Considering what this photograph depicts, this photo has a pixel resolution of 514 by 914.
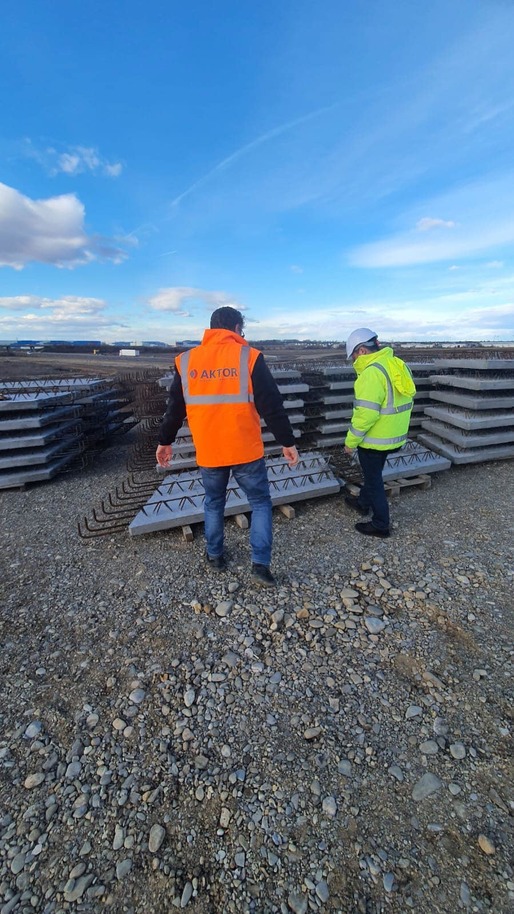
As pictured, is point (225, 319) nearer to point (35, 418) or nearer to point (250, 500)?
point (250, 500)

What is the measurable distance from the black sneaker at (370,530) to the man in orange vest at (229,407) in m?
1.66

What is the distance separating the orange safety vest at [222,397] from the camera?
311cm

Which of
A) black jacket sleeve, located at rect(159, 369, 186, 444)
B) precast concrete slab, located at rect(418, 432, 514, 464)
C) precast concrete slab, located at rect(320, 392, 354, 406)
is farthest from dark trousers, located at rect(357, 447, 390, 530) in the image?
precast concrete slab, located at rect(418, 432, 514, 464)

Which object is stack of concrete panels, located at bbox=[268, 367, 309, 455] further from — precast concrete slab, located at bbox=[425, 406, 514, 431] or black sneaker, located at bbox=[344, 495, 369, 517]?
precast concrete slab, located at bbox=[425, 406, 514, 431]

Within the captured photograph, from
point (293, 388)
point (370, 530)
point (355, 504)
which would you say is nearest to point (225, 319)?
point (370, 530)

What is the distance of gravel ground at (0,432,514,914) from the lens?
70.8 inches

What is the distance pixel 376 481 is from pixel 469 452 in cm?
339

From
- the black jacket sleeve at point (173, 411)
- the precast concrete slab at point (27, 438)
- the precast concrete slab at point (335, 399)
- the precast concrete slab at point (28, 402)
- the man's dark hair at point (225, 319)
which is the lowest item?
the precast concrete slab at point (27, 438)

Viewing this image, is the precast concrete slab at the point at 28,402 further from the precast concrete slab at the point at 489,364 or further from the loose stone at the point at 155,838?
the precast concrete slab at the point at 489,364

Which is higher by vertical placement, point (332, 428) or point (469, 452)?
point (332, 428)

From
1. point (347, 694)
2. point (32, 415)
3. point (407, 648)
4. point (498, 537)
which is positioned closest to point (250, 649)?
point (347, 694)

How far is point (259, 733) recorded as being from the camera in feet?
7.95

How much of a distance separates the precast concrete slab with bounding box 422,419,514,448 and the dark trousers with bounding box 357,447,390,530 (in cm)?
313

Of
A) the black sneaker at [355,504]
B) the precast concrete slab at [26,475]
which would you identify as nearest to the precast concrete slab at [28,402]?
the precast concrete slab at [26,475]
